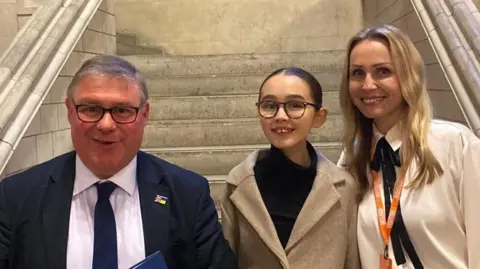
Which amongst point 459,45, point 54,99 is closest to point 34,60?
point 54,99

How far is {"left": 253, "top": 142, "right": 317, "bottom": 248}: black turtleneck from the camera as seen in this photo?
1.75 m

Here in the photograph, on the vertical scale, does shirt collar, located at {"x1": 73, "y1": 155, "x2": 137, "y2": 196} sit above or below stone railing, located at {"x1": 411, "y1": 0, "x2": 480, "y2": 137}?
below

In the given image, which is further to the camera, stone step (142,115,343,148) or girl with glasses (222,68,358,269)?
stone step (142,115,343,148)

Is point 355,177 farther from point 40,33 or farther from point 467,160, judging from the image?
point 40,33

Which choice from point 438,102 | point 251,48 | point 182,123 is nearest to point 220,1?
point 251,48

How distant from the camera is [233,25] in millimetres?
7324

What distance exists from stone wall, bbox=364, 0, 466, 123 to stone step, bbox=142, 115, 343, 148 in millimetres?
727

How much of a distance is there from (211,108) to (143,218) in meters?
2.89

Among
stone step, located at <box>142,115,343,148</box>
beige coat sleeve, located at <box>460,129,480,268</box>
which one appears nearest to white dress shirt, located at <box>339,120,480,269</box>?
beige coat sleeve, located at <box>460,129,480,268</box>

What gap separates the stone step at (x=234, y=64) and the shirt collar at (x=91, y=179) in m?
3.61

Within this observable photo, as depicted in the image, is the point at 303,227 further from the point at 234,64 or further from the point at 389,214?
the point at 234,64

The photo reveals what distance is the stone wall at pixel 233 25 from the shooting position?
7.20 metres

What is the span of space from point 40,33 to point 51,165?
247 centimetres

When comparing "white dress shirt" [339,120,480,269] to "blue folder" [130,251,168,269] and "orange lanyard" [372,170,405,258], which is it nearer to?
"orange lanyard" [372,170,405,258]
